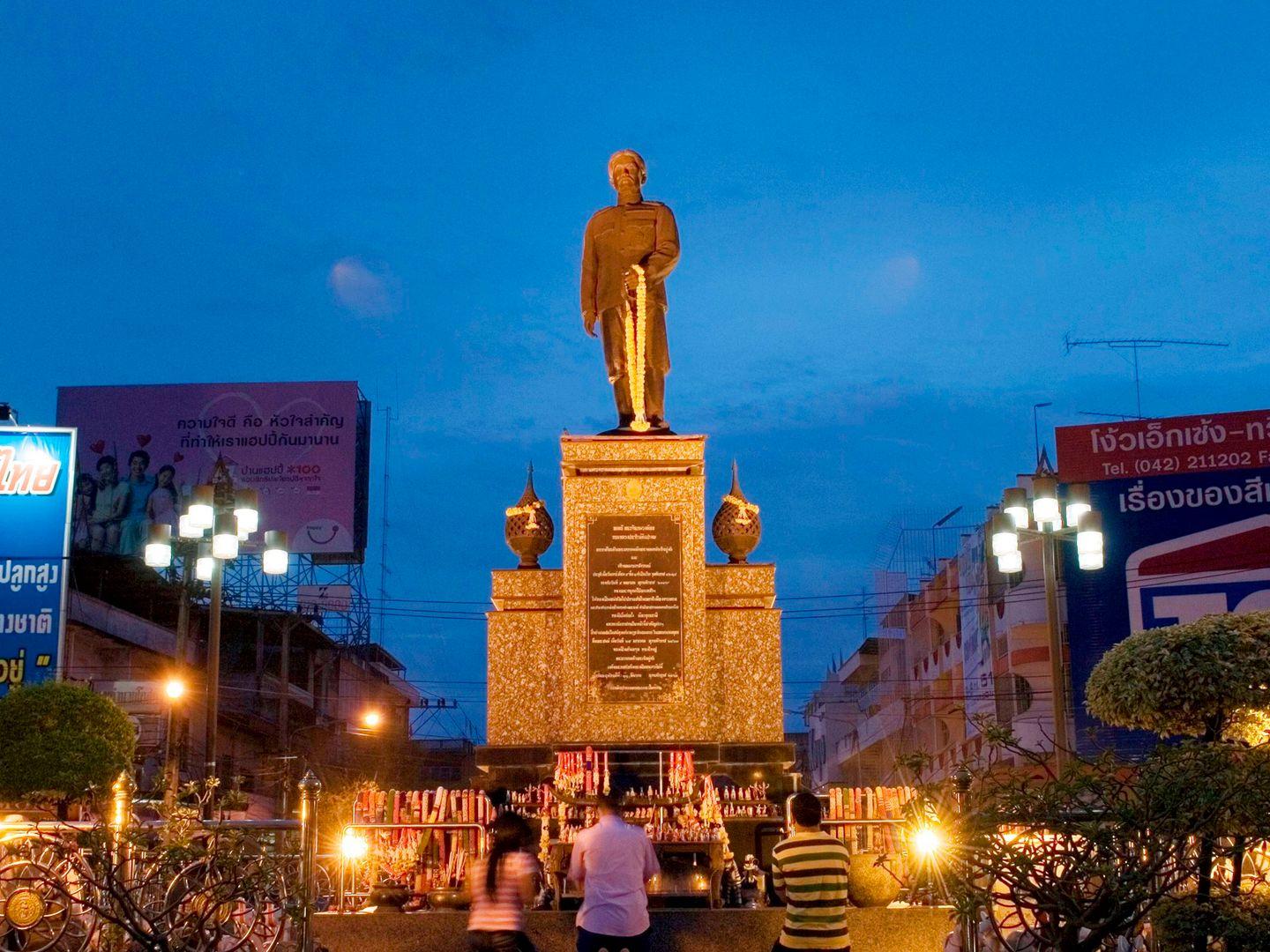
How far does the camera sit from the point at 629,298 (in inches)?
667

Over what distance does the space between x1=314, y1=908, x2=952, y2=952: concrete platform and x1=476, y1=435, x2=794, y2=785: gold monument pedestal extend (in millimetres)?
3726

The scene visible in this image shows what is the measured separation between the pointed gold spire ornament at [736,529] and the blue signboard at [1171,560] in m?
19.9

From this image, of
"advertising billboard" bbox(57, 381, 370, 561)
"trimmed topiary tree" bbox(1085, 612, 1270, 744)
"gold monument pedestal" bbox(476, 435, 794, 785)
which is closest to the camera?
"trimmed topiary tree" bbox(1085, 612, 1270, 744)

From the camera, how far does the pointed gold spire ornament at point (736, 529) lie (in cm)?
1667

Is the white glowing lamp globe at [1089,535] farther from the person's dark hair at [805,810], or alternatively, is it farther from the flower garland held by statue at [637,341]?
the person's dark hair at [805,810]

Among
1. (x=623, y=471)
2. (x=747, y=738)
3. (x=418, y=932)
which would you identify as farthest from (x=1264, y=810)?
(x=623, y=471)

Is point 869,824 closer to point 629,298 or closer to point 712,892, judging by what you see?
point 712,892

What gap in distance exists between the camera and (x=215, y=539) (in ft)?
54.9

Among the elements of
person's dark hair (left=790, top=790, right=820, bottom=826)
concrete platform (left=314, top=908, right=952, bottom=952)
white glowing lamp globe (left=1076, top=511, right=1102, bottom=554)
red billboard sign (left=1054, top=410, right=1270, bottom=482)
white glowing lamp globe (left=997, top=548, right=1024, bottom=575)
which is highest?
red billboard sign (left=1054, top=410, right=1270, bottom=482)

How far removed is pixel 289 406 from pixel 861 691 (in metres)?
29.5

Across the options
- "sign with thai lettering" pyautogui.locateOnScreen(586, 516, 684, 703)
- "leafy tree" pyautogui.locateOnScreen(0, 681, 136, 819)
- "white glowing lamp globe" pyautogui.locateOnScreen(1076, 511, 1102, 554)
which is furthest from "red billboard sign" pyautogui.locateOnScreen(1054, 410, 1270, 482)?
"leafy tree" pyautogui.locateOnScreen(0, 681, 136, 819)

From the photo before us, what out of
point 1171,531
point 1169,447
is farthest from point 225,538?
point 1169,447

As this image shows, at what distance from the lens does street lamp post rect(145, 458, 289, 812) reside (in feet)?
53.7

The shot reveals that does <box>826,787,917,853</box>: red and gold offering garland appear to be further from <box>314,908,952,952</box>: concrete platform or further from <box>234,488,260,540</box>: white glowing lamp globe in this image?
<box>234,488,260,540</box>: white glowing lamp globe
